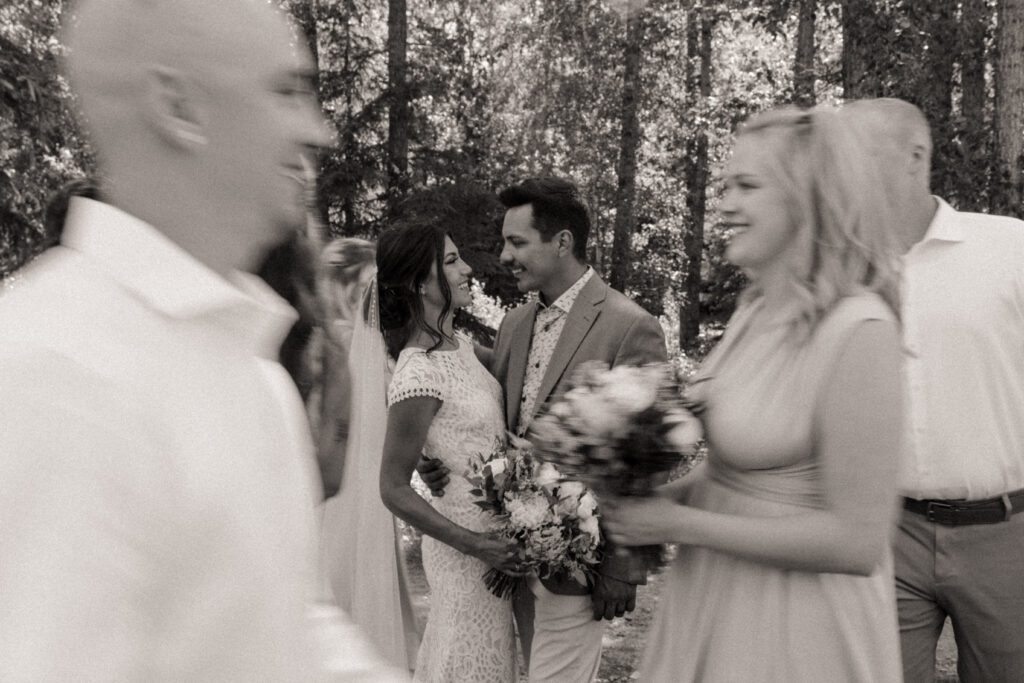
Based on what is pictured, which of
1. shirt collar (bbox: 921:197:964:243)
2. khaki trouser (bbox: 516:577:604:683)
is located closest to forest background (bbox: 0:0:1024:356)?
shirt collar (bbox: 921:197:964:243)

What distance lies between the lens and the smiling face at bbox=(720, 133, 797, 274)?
2801mm

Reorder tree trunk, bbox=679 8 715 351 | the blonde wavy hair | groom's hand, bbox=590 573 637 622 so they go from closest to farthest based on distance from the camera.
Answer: the blonde wavy hair, groom's hand, bbox=590 573 637 622, tree trunk, bbox=679 8 715 351

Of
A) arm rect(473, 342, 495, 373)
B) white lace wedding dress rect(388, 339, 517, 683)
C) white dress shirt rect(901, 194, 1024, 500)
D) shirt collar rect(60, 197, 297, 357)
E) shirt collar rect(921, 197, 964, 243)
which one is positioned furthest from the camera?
arm rect(473, 342, 495, 373)

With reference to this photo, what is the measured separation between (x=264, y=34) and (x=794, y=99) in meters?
11.5

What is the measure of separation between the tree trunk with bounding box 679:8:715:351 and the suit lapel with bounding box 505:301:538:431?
21.2 metres

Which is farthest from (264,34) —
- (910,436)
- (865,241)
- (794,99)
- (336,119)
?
(336,119)

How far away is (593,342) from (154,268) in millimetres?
3728

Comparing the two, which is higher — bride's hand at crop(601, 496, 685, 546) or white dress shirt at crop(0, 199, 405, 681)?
white dress shirt at crop(0, 199, 405, 681)

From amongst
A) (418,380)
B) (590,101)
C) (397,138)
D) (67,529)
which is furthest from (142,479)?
(590,101)

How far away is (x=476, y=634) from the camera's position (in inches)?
185

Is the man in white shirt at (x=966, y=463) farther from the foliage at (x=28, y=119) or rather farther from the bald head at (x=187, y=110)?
the foliage at (x=28, y=119)

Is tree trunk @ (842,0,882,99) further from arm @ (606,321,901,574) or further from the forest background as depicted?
arm @ (606,321,901,574)

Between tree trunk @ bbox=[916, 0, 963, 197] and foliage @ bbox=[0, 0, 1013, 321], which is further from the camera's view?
foliage @ bbox=[0, 0, 1013, 321]

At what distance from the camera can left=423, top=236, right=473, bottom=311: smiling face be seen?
190 inches
